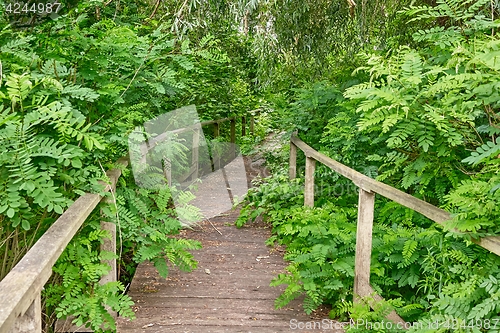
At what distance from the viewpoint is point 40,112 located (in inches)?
83.7

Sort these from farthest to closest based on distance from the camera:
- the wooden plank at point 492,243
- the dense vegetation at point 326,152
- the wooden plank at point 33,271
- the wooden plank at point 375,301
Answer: the wooden plank at point 375,301
the dense vegetation at point 326,152
the wooden plank at point 492,243
the wooden plank at point 33,271

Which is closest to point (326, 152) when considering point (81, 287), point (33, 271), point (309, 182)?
point (309, 182)

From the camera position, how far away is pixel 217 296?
383 cm

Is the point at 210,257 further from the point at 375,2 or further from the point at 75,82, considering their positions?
the point at 375,2

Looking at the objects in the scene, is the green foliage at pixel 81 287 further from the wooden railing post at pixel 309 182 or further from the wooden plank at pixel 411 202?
the wooden railing post at pixel 309 182

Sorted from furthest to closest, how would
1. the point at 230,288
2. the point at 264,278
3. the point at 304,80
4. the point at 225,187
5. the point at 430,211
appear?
the point at 225,187 → the point at 304,80 → the point at 264,278 → the point at 230,288 → the point at 430,211

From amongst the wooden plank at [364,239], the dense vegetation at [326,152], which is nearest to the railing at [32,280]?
the dense vegetation at [326,152]

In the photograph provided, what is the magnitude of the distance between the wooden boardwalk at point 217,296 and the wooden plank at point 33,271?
140 centimetres

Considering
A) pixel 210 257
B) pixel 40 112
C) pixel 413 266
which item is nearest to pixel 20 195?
pixel 40 112

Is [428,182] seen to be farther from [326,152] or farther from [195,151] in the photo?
[195,151]

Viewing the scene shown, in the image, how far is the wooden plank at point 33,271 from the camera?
125 cm

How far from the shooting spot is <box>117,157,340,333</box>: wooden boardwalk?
10.8 ft

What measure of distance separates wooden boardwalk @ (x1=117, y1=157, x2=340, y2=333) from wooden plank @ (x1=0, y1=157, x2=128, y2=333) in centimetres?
140

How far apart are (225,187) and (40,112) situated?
726 centimetres
